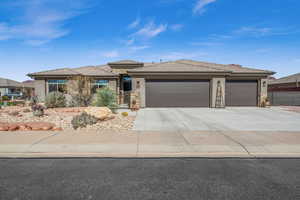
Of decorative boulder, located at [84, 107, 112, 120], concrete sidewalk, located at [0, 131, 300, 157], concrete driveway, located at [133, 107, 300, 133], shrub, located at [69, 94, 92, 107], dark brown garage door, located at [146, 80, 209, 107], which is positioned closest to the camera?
concrete sidewalk, located at [0, 131, 300, 157]

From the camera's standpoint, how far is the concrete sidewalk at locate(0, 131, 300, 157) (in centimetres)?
461

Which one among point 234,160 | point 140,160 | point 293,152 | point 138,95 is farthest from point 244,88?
point 140,160

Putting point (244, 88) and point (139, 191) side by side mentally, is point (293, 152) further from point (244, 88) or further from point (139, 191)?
point (244, 88)

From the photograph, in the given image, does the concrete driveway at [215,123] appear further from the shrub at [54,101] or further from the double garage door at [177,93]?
the shrub at [54,101]

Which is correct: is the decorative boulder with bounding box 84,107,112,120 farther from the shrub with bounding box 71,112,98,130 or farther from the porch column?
the porch column

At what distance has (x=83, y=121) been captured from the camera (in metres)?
7.77

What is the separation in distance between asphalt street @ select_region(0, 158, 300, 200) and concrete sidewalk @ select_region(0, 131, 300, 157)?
1.31 feet

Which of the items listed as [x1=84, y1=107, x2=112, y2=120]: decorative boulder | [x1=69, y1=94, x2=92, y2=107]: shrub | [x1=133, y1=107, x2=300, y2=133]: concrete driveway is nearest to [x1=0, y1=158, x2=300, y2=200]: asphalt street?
[x1=133, y1=107, x2=300, y2=133]: concrete driveway

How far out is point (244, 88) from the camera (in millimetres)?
16906

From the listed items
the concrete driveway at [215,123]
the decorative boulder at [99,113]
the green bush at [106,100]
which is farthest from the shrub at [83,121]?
the green bush at [106,100]

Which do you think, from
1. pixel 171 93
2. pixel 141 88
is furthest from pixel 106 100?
pixel 171 93

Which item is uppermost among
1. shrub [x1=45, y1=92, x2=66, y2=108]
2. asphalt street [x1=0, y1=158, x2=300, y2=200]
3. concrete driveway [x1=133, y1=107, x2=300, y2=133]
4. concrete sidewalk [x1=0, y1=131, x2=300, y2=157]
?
shrub [x1=45, y1=92, x2=66, y2=108]

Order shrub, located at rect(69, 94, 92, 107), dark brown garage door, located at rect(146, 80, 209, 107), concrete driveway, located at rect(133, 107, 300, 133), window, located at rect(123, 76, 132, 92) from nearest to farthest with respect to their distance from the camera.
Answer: concrete driveway, located at rect(133, 107, 300, 133) < shrub, located at rect(69, 94, 92, 107) < dark brown garage door, located at rect(146, 80, 209, 107) < window, located at rect(123, 76, 132, 92)

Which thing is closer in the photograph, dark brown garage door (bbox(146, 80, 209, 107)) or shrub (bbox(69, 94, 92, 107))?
shrub (bbox(69, 94, 92, 107))
